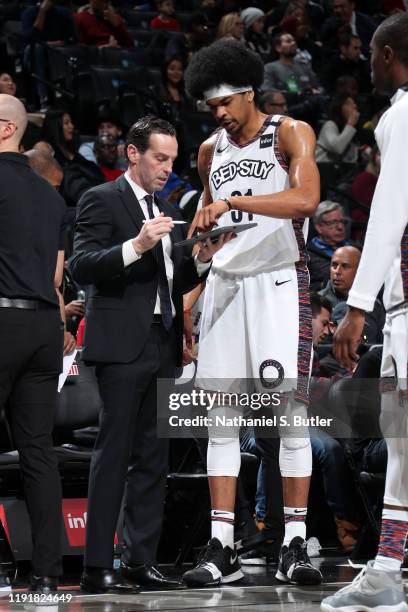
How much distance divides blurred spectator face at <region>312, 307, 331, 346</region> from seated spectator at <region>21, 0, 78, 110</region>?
5259 mm

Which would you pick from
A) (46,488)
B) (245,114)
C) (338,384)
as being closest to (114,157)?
(338,384)

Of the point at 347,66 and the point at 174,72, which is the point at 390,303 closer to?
the point at 174,72

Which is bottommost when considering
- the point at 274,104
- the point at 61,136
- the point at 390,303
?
the point at 390,303

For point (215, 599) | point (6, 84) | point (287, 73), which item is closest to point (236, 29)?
point (287, 73)

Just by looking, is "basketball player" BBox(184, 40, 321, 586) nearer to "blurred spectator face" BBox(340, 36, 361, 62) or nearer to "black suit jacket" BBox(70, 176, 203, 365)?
"black suit jacket" BBox(70, 176, 203, 365)

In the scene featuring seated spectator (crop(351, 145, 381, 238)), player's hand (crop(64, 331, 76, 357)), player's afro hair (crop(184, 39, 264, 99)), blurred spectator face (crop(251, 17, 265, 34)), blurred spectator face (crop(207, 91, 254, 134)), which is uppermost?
blurred spectator face (crop(251, 17, 265, 34))

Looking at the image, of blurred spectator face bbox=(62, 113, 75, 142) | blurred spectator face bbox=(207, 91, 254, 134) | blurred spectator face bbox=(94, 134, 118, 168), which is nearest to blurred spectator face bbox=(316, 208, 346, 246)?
blurred spectator face bbox=(94, 134, 118, 168)

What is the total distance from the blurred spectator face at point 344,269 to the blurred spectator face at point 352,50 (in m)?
6.93

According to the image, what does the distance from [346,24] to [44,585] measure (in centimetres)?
1154

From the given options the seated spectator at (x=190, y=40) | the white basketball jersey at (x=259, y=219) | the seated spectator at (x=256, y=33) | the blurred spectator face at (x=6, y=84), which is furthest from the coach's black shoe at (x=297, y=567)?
the seated spectator at (x=256, y=33)

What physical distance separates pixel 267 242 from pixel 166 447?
95 cm

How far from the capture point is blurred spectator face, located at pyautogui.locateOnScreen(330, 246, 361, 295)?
7176mm

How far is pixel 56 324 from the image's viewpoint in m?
4.17

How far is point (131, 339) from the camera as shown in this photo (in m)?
4.33
